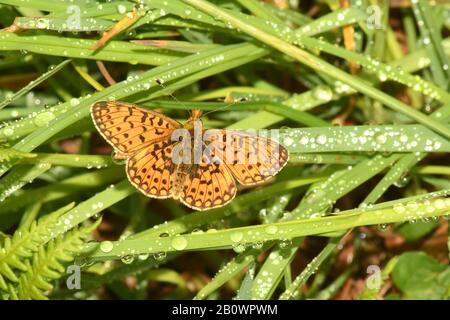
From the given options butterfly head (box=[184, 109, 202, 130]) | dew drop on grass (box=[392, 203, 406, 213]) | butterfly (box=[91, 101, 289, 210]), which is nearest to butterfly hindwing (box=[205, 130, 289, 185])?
butterfly (box=[91, 101, 289, 210])

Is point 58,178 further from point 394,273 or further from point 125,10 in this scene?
point 394,273

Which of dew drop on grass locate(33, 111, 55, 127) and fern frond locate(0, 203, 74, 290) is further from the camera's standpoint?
dew drop on grass locate(33, 111, 55, 127)

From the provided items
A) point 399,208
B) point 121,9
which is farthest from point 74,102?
point 399,208

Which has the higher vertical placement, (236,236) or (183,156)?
(183,156)

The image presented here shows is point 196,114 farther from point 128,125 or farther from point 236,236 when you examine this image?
point 236,236

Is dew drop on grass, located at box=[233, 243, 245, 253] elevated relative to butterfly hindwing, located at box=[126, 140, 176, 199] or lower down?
lower down

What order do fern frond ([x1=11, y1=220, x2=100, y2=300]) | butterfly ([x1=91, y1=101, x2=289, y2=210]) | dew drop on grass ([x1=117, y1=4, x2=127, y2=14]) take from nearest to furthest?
1. fern frond ([x1=11, y1=220, x2=100, y2=300])
2. butterfly ([x1=91, y1=101, x2=289, y2=210])
3. dew drop on grass ([x1=117, y1=4, x2=127, y2=14])

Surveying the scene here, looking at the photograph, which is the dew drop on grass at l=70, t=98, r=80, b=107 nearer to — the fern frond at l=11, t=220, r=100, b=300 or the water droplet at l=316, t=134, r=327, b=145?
the fern frond at l=11, t=220, r=100, b=300

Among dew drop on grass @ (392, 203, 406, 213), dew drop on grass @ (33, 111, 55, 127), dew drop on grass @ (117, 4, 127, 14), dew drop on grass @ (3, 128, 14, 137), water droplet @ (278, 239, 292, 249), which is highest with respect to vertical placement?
dew drop on grass @ (117, 4, 127, 14)
